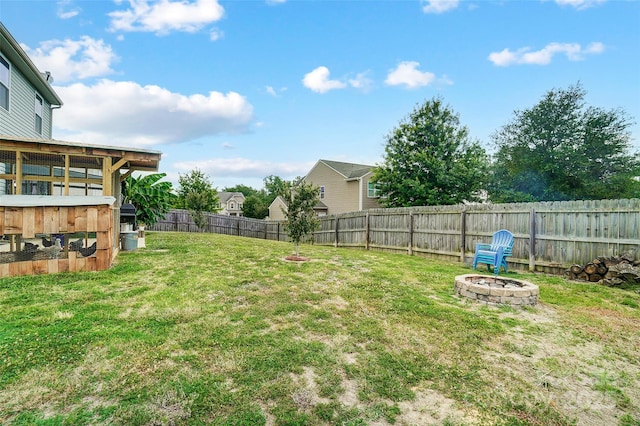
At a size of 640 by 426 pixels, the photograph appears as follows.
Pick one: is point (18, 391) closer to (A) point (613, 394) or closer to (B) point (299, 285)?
(B) point (299, 285)

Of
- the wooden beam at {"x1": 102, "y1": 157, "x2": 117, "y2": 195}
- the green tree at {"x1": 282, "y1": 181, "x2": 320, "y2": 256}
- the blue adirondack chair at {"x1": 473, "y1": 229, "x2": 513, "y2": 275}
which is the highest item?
the wooden beam at {"x1": 102, "y1": 157, "x2": 117, "y2": 195}

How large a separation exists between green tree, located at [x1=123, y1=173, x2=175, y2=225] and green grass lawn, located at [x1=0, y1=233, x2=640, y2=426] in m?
8.41

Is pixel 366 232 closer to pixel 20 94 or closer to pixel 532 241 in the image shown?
pixel 532 241

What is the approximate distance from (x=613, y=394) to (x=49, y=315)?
6100 mm

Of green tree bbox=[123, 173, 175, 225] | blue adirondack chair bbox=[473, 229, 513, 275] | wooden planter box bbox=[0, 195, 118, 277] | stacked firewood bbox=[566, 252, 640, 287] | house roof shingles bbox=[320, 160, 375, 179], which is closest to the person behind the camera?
wooden planter box bbox=[0, 195, 118, 277]

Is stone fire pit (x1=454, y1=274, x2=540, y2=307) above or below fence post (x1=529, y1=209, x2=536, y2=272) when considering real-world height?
below

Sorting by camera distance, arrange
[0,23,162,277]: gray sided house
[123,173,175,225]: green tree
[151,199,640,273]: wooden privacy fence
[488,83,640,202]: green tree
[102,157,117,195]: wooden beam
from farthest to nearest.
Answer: [488,83,640,202]: green tree
[123,173,175,225]: green tree
[102,157,117,195]: wooden beam
[151,199,640,273]: wooden privacy fence
[0,23,162,277]: gray sided house

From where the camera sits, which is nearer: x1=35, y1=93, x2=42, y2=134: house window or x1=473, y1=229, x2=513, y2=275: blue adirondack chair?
x1=473, y1=229, x2=513, y2=275: blue adirondack chair

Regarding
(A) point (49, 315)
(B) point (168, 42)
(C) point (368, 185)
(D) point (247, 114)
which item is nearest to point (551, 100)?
(C) point (368, 185)

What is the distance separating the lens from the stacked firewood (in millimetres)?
6457

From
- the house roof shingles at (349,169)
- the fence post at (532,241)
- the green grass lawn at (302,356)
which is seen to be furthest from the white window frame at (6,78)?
the house roof shingles at (349,169)

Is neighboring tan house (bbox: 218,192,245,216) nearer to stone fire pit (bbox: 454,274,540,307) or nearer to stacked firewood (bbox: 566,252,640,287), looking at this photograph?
→ stacked firewood (bbox: 566,252,640,287)

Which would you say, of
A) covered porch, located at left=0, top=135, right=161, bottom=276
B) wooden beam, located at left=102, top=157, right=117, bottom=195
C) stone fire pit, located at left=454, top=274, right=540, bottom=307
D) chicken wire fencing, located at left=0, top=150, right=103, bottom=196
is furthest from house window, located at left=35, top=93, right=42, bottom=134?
stone fire pit, located at left=454, top=274, right=540, bottom=307

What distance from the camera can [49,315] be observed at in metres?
4.03
